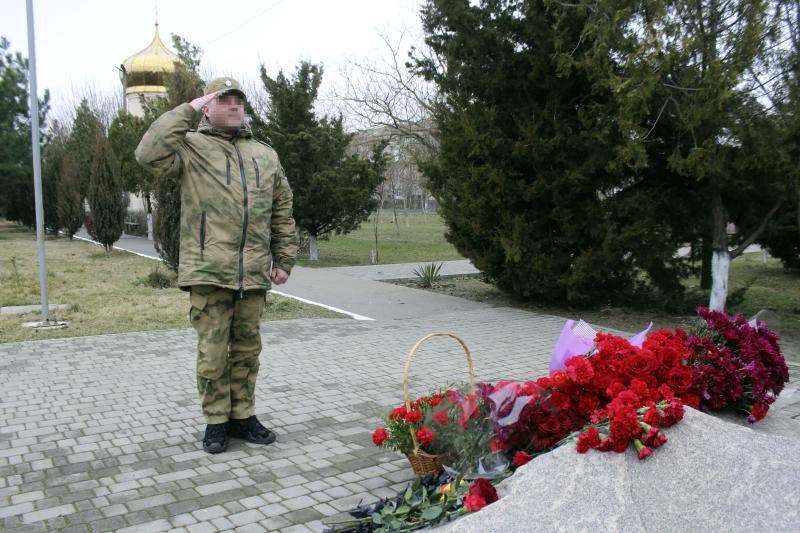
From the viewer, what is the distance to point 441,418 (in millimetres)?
3385

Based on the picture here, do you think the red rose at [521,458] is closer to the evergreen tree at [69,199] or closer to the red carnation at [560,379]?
the red carnation at [560,379]

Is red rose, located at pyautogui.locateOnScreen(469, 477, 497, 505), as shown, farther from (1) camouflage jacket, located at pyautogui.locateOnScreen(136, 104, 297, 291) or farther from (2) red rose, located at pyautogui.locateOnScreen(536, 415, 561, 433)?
(1) camouflage jacket, located at pyautogui.locateOnScreen(136, 104, 297, 291)

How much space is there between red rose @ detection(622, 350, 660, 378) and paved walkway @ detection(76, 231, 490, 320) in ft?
21.6

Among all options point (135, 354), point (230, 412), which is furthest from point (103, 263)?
point (230, 412)

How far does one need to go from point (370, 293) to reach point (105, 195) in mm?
11847

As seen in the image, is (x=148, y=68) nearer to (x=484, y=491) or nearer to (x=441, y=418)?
(x=441, y=418)

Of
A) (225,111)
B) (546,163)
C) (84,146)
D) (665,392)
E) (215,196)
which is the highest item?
(84,146)

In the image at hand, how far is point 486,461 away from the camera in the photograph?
3041mm

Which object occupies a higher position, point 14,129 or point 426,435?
point 14,129

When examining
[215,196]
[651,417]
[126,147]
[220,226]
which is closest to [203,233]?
[220,226]

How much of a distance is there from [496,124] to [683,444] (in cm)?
759

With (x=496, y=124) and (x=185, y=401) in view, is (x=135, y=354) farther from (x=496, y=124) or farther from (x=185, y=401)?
(x=496, y=124)

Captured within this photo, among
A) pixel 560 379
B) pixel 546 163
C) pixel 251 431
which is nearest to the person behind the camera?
pixel 560 379

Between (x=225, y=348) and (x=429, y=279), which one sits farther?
(x=429, y=279)
